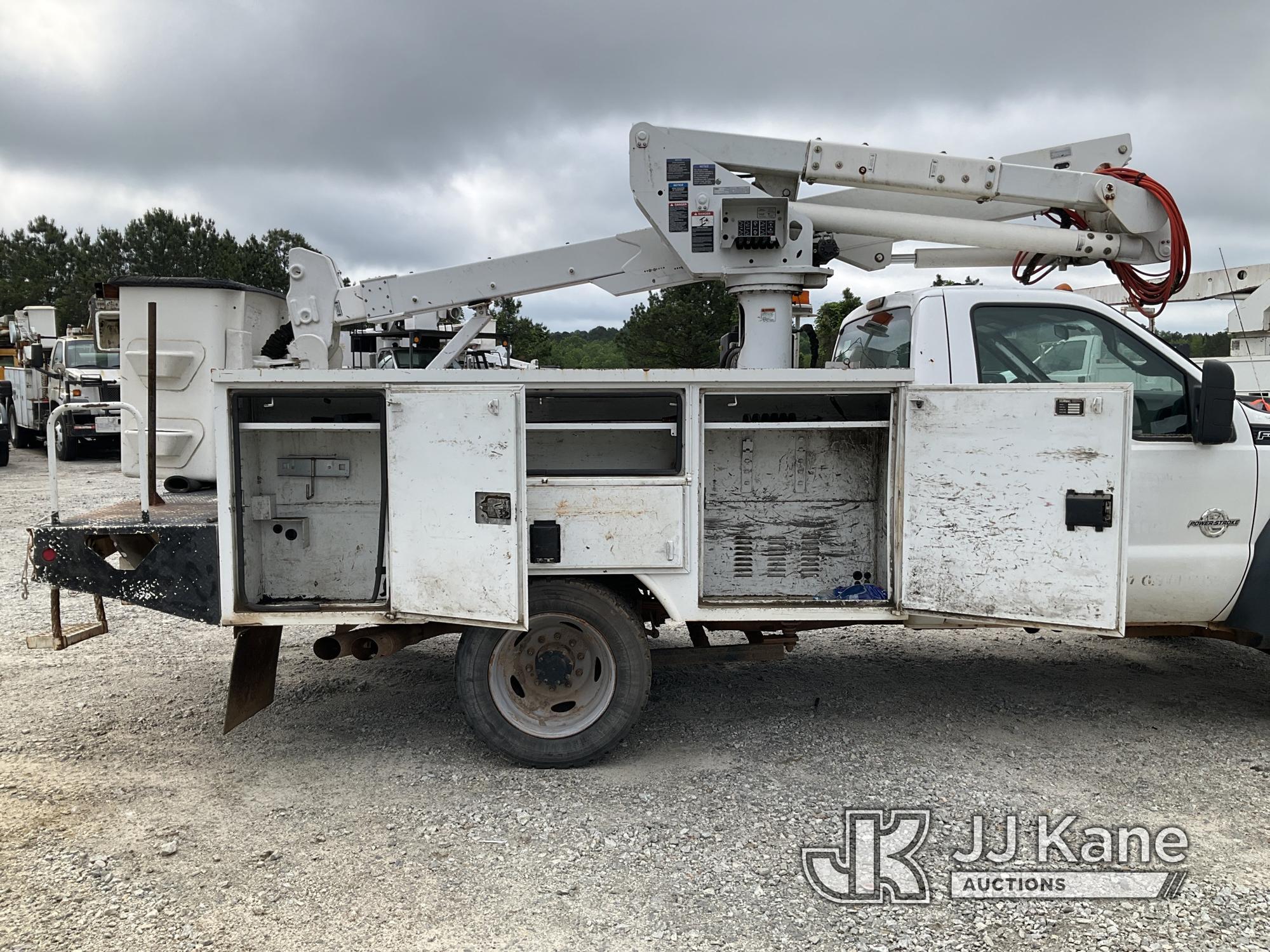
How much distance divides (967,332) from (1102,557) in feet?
4.15

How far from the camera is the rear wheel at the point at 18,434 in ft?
71.2

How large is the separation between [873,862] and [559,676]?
158 centimetres

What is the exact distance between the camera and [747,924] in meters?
3.13

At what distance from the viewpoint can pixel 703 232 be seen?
5.48 m

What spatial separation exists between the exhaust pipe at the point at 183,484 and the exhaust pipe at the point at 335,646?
Answer: 1.44 metres

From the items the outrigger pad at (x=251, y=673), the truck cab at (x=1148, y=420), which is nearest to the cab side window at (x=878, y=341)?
the truck cab at (x=1148, y=420)

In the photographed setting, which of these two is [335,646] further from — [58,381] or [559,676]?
[58,381]

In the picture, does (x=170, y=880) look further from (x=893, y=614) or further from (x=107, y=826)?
(x=893, y=614)

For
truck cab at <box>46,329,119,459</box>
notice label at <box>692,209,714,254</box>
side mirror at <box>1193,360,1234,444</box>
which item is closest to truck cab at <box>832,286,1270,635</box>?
side mirror at <box>1193,360,1234,444</box>

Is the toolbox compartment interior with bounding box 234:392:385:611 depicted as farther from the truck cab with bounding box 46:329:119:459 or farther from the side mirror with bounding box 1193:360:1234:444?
the truck cab with bounding box 46:329:119:459

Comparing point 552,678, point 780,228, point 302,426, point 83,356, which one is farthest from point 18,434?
point 552,678

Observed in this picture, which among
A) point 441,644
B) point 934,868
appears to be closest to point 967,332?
point 934,868

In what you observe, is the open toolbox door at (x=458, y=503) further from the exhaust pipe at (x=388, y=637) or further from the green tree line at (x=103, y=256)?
the green tree line at (x=103, y=256)

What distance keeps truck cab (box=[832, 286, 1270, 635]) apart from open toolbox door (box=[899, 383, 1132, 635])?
0.47 meters
